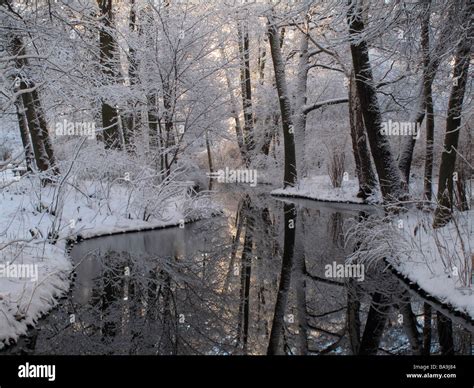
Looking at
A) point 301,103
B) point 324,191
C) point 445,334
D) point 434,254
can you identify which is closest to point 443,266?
point 434,254

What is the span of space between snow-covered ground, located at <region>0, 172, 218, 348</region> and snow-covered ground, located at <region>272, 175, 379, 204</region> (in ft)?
16.8

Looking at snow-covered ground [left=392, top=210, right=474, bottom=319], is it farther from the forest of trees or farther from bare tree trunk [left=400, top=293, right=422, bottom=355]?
the forest of trees

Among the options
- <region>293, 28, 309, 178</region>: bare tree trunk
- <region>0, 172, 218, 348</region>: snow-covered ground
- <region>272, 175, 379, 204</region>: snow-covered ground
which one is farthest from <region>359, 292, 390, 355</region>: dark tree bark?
<region>293, 28, 309, 178</region>: bare tree trunk

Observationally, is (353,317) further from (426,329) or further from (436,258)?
(436,258)

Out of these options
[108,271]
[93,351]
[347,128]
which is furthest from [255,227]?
[347,128]

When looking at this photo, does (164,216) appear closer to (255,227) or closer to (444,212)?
(255,227)

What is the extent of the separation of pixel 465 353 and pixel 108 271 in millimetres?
5130

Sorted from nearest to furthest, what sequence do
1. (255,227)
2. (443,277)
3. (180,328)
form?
(180,328) < (443,277) < (255,227)

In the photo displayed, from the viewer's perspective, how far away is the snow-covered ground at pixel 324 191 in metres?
16.3

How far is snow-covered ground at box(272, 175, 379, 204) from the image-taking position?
16344 millimetres

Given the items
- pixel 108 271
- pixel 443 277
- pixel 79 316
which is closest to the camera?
pixel 79 316

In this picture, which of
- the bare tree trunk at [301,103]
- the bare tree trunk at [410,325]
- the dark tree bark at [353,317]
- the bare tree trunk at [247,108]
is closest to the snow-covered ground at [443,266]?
the bare tree trunk at [410,325]

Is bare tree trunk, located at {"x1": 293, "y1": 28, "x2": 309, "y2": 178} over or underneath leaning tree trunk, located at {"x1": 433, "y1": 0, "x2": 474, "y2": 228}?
over

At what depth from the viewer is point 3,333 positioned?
4.38m
